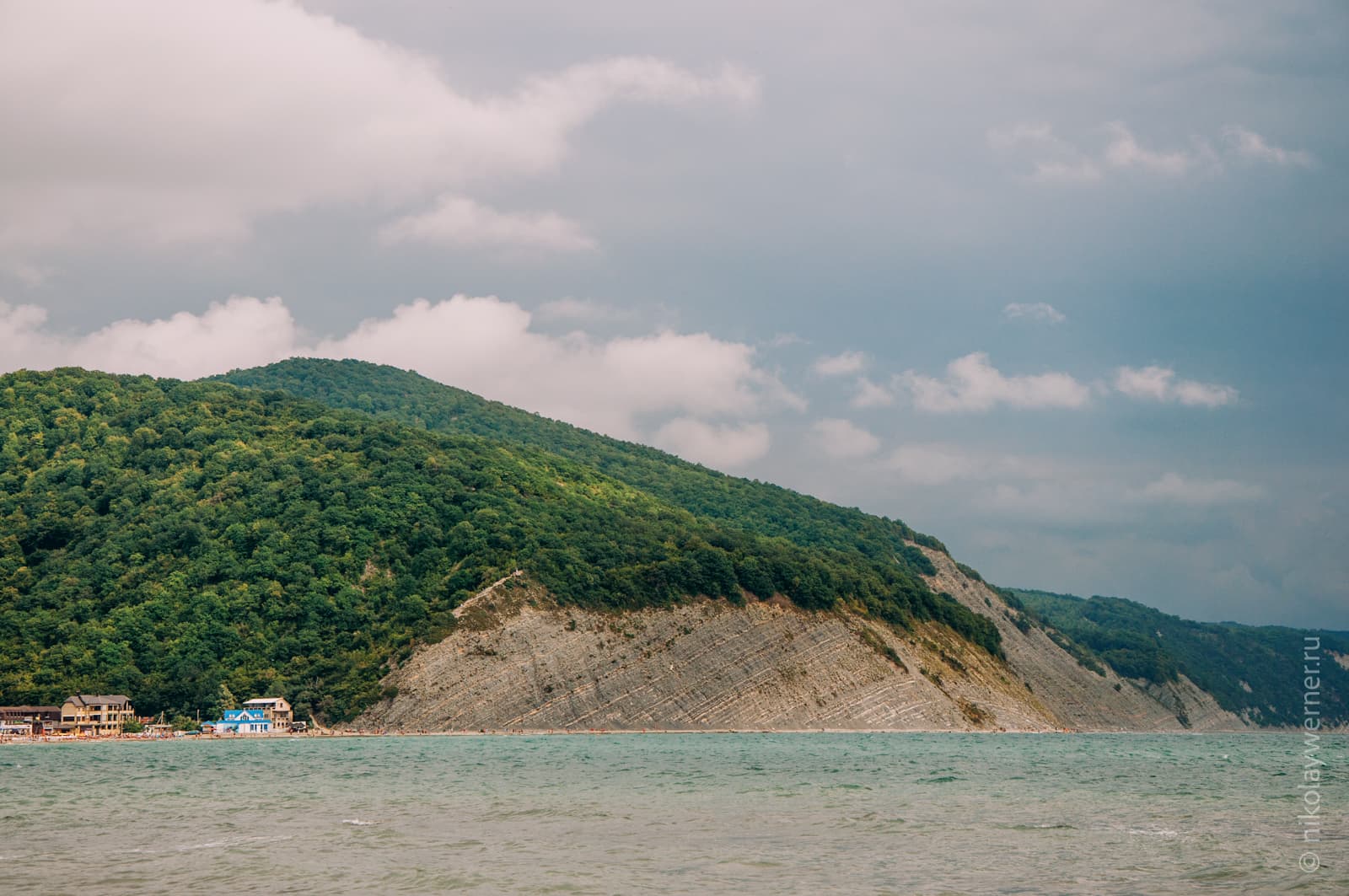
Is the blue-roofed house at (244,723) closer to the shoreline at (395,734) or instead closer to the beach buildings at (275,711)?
the beach buildings at (275,711)

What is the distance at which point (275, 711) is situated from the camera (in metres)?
124

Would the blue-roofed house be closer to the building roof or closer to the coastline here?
the coastline

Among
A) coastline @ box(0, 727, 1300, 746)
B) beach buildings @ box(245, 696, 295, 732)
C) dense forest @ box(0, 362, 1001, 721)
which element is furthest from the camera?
dense forest @ box(0, 362, 1001, 721)

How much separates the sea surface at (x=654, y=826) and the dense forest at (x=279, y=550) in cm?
4547

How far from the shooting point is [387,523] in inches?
5871

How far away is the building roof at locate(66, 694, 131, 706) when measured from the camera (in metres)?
123

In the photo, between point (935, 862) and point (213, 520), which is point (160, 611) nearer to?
point (213, 520)

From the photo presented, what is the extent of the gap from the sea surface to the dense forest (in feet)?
149

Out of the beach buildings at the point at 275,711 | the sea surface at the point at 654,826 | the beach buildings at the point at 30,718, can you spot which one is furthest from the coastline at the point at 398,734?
the sea surface at the point at 654,826

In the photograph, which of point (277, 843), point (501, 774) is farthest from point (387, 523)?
point (277, 843)

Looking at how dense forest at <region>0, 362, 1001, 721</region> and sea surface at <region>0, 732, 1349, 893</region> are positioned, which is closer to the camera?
sea surface at <region>0, 732, 1349, 893</region>

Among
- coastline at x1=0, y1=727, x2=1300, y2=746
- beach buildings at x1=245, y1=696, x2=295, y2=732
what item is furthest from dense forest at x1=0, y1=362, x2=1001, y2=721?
coastline at x1=0, y1=727, x2=1300, y2=746

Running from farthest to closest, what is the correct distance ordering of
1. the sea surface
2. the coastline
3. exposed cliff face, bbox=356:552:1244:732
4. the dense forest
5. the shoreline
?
the dense forest, exposed cliff face, bbox=356:552:1244:732, the coastline, the shoreline, the sea surface

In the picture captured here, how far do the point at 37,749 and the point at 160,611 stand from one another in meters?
31.4
